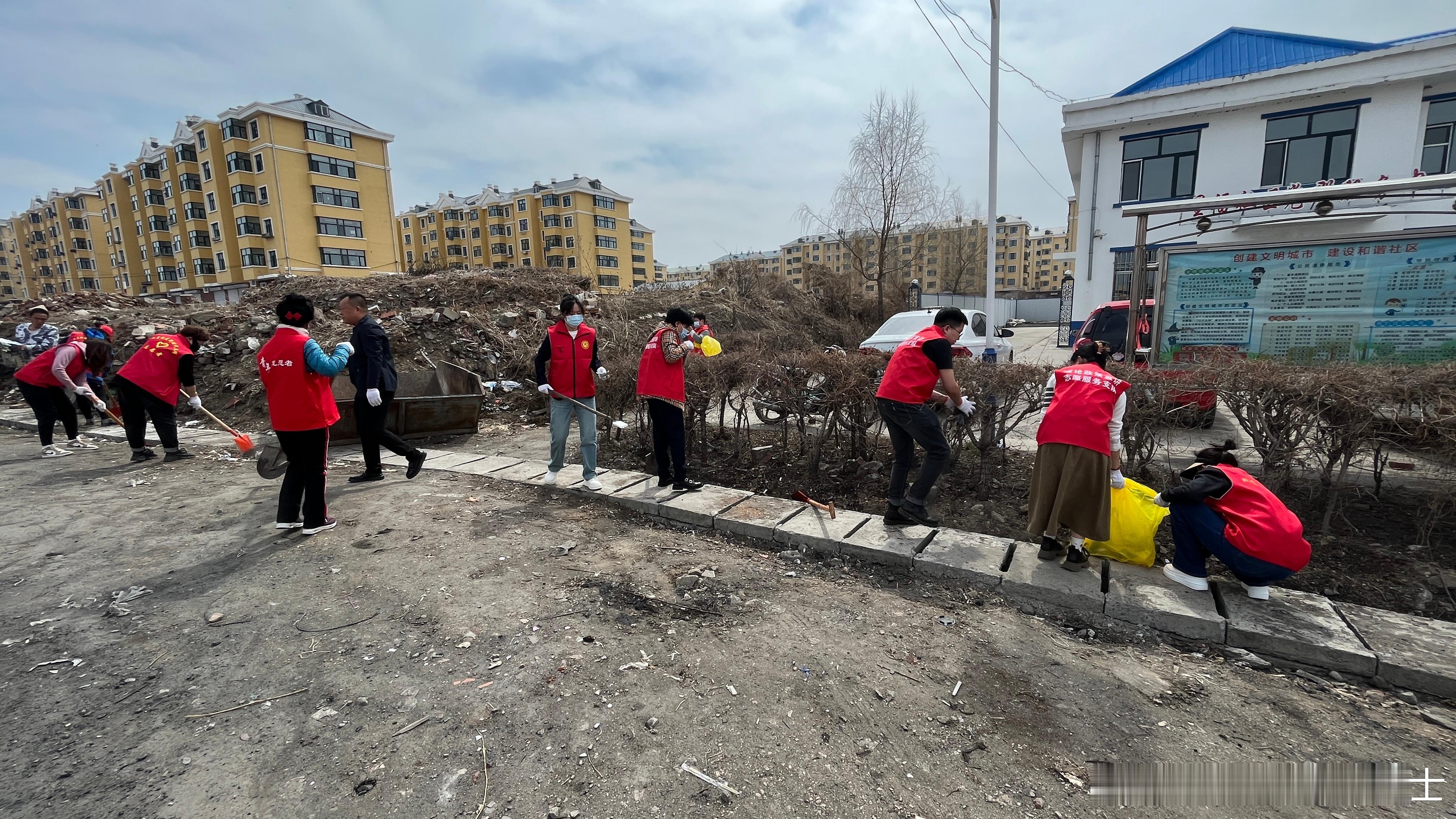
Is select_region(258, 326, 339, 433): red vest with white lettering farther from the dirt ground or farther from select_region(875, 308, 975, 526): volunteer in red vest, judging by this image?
select_region(875, 308, 975, 526): volunteer in red vest

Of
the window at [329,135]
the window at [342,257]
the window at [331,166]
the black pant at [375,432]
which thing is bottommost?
the black pant at [375,432]

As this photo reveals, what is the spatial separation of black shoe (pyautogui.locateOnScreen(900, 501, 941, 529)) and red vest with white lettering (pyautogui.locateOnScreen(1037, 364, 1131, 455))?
100cm

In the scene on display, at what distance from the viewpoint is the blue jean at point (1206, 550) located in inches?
122

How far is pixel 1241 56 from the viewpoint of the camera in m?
15.3

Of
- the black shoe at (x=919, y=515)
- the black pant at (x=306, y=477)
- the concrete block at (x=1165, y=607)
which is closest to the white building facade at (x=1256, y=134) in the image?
the black shoe at (x=919, y=515)

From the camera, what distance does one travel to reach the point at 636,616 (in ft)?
10.6

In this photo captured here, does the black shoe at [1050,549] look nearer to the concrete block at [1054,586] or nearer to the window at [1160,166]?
Result: the concrete block at [1054,586]

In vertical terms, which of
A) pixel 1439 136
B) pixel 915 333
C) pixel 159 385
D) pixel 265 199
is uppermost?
pixel 265 199

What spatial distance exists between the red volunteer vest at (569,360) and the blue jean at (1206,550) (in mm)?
4499

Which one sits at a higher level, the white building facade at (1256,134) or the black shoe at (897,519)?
the white building facade at (1256,134)

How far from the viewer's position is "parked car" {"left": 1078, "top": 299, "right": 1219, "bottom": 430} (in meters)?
4.16

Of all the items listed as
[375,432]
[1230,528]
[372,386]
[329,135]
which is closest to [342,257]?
[329,135]

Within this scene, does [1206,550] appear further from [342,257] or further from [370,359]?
[342,257]

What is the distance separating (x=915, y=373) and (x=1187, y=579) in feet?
6.49
